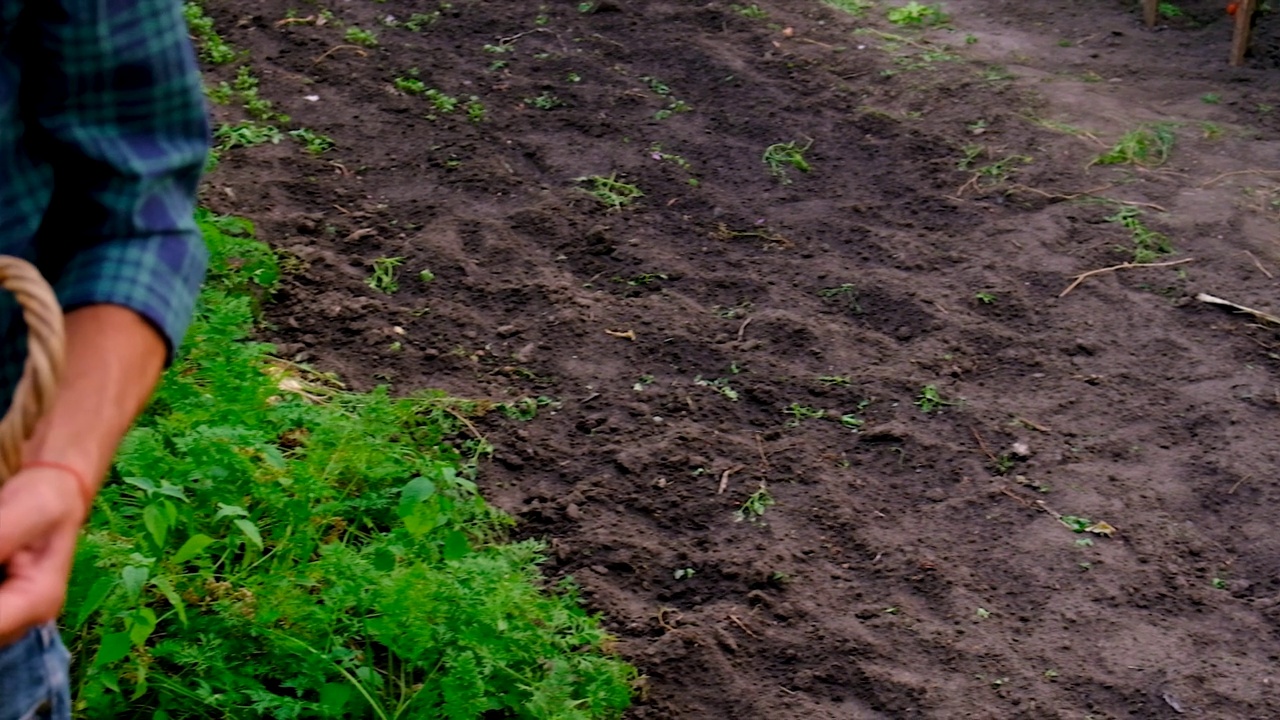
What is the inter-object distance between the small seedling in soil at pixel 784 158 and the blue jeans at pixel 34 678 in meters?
4.11

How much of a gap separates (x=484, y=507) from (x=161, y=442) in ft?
2.58

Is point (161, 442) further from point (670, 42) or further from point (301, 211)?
point (670, 42)

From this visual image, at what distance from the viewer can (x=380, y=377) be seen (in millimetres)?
3762

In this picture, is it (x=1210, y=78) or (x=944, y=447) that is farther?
(x=1210, y=78)

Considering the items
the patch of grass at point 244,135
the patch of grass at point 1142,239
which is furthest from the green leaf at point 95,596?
the patch of grass at point 1142,239

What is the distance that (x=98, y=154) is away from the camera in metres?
1.25

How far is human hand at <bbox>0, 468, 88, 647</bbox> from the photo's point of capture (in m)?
1.07

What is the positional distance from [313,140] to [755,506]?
247 cm

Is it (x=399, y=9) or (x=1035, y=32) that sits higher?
(x=399, y=9)

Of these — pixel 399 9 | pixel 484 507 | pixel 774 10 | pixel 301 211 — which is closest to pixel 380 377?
pixel 484 507

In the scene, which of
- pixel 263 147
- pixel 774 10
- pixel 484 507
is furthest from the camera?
pixel 774 10

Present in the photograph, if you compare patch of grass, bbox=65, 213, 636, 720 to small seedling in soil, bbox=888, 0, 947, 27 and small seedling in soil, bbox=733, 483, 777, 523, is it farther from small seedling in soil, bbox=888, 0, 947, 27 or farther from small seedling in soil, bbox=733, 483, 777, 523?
small seedling in soil, bbox=888, 0, 947, 27

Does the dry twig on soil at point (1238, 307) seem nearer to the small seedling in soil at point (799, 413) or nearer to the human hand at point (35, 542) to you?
the small seedling in soil at point (799, 413)

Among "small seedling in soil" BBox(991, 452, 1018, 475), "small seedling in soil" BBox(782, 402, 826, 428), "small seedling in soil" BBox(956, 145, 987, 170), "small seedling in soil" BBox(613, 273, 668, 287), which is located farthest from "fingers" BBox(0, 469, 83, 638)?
"small seedling in soil" BBox(956, 145, 987, 170)
